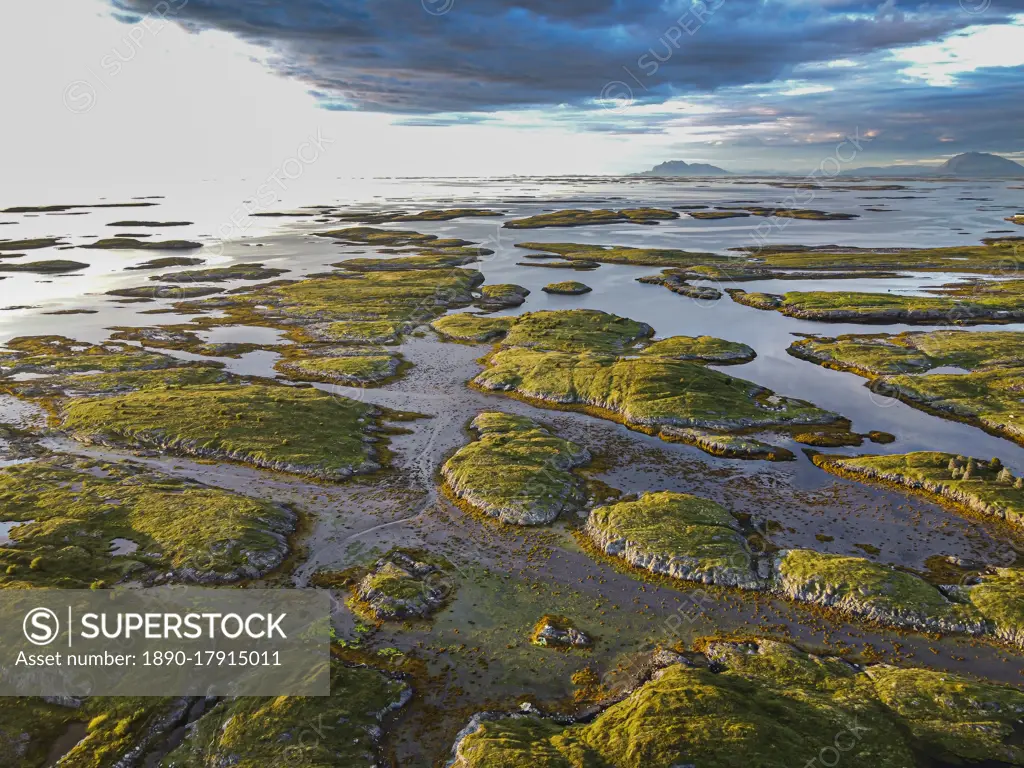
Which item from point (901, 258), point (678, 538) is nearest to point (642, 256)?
point (901, 258)

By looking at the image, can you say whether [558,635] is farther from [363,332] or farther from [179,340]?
[179,340]

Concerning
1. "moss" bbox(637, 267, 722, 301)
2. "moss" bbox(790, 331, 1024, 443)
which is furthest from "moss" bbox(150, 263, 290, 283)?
"moss" bbox(790, 331, 1024, 443)

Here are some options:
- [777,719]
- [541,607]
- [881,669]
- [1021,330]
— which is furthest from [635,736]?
[1021,330]

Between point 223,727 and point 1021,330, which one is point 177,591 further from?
point 1021,330

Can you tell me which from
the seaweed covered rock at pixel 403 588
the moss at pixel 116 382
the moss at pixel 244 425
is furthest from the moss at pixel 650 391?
the moss at pixel 116 382

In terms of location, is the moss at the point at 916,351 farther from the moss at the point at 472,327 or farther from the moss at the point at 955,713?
the moss at the point at 955,713

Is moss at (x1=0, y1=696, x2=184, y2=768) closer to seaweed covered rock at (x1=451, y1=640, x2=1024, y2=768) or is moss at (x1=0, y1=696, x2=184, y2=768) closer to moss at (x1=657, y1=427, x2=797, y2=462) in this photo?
seaweed covered rock at (x1=451, y1=640, x2=1024, y2=768)
